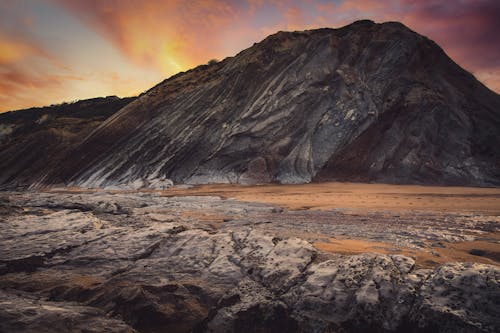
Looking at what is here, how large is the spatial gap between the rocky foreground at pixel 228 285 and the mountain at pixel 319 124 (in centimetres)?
1455

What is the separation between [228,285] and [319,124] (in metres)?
19.0

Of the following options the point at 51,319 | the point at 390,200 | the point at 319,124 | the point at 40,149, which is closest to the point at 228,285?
the point at 51,319

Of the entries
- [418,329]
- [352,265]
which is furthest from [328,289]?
[418,329]

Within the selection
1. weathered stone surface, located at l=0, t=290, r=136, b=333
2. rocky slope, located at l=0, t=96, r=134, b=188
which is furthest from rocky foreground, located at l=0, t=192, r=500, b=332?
rocky slope, located at l=0, t=96, r=134, b=188

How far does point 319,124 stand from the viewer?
2128 cm

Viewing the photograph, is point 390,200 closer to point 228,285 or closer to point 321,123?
point 228,285

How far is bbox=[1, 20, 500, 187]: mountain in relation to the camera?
18969mm

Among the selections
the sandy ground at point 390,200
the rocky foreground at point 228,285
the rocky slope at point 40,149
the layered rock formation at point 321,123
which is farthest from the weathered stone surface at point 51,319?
the rocky slope at point 40,149

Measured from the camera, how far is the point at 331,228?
19.1 feet

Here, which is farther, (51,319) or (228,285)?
(228,285)

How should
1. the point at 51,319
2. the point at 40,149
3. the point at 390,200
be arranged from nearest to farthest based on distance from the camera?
the point at 51,319
the point at 390,200
the point at 40,149

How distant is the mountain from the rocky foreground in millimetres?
14548

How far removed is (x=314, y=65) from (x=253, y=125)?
22.9 ft

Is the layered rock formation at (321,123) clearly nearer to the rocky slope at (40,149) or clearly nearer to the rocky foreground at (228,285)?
the rocky slope at (40,149)
